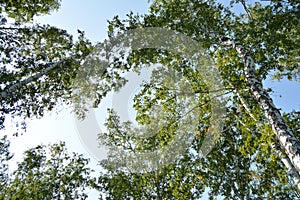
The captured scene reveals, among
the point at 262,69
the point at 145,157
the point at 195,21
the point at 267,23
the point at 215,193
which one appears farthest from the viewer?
the point at 145,157

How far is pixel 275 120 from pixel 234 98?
5148mm

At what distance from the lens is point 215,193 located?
44.0 feet

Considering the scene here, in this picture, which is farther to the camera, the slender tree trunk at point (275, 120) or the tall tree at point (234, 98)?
the tall tree at point (234, 98)

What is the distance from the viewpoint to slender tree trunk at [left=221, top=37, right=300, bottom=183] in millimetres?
5230

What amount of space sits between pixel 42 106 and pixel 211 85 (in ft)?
23.0

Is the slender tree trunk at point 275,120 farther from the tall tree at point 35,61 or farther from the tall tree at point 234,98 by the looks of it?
the tall tree at point 35,61

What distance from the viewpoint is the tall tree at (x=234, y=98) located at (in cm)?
829

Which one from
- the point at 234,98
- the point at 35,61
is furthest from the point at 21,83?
the point at 234,98

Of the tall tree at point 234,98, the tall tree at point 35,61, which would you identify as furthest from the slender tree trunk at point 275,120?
the tall tree at point 35,61

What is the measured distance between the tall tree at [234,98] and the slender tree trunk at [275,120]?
0.02 metres

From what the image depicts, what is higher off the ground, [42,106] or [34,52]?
[34,52]

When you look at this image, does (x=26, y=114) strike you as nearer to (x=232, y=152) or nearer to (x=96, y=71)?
(x=96, y=71)

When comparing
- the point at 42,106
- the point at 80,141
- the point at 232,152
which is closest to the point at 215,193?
the point at 232,152

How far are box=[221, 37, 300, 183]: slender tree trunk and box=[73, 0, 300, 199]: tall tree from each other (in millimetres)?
19
